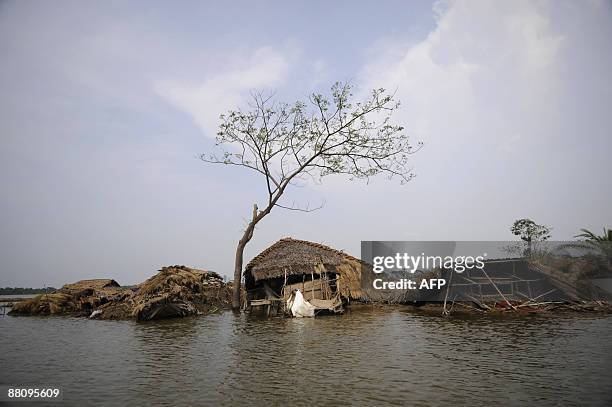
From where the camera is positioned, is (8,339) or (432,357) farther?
(8,339)

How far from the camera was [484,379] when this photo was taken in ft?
23.8

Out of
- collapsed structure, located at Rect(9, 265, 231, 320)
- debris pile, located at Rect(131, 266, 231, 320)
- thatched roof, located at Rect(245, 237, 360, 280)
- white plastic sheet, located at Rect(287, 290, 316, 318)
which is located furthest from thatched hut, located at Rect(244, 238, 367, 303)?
collapsed structure, located at Rect(9, 265, 231, 320)

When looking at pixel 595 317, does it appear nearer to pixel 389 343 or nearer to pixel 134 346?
pixel 389 343

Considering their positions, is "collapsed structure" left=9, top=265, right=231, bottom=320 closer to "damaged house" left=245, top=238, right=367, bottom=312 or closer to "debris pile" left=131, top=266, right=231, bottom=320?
"debris pile" left=131, top=266, right=231, bottom=320

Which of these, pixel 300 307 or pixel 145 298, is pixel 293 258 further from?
pixel 145 298

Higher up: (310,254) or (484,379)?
(310,254)

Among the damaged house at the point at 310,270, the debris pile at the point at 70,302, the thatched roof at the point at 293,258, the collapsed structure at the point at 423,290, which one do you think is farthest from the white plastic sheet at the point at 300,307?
the debris pile at the point at 70,302

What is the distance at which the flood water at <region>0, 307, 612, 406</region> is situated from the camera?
6.50 m

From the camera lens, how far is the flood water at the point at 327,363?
256 inches

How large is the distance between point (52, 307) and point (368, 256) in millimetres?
20790

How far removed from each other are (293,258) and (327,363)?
43.8 feet

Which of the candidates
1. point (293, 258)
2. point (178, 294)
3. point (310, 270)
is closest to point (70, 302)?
point (178, 294)

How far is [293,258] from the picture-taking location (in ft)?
72.1

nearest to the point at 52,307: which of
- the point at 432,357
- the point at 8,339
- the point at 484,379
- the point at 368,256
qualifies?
the point at 8,339
